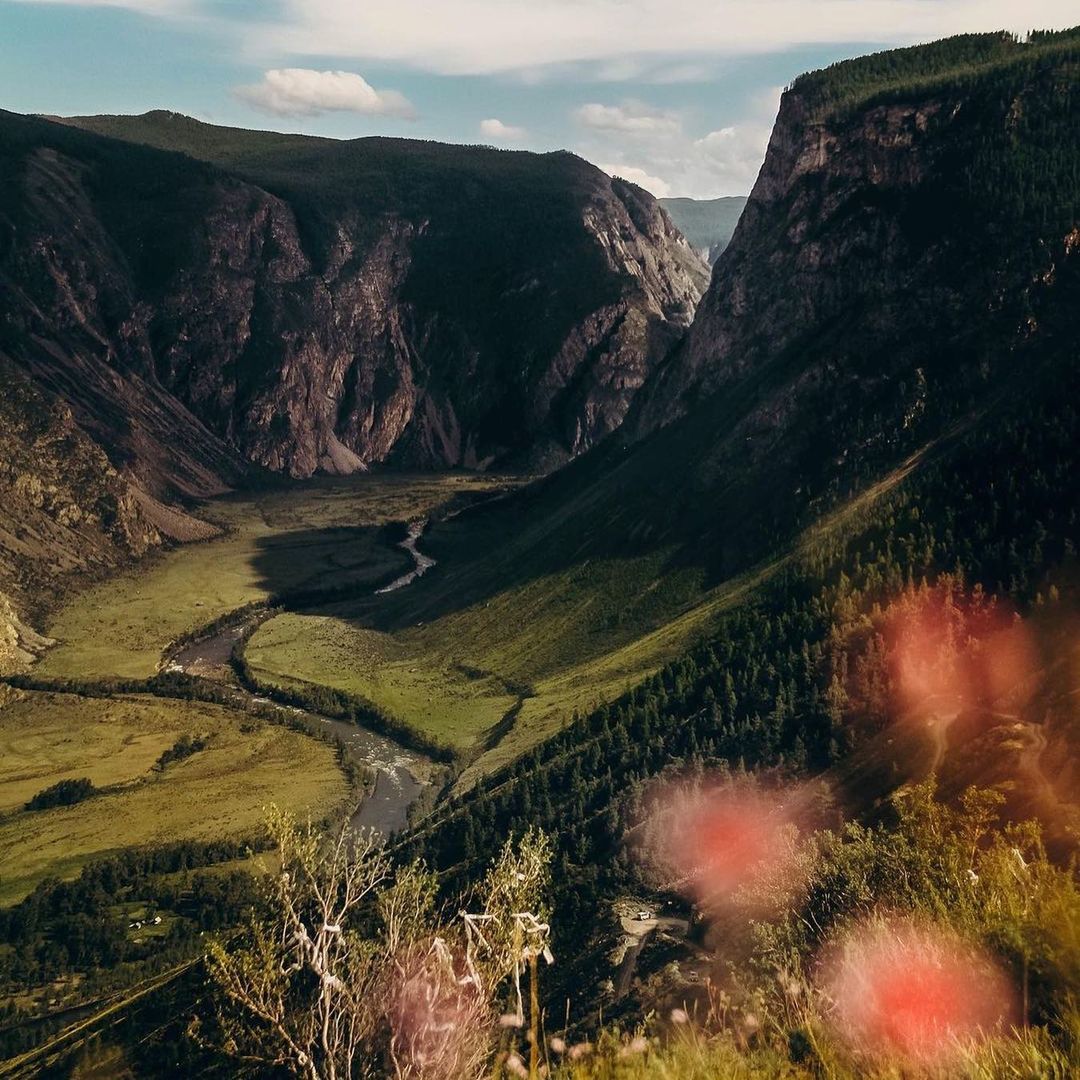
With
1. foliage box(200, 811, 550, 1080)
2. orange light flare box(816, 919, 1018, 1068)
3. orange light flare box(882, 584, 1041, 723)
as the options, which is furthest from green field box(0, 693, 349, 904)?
orange light flare box(816, 919, 1018, 1068)

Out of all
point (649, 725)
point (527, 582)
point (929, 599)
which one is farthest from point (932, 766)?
point (527, 582)

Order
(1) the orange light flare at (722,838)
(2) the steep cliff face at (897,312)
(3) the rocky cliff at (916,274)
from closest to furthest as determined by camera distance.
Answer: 1. (1) the orange light flare at (722,838)
2. (2) the steep cliff face at (897,312)
3. (3) the rocky cliff at (916,274)

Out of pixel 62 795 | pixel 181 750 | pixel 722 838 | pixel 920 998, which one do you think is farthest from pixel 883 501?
pixel 920 998

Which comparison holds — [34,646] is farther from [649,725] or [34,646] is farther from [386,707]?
[649,725]

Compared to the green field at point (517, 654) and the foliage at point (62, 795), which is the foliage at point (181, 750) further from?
the green field at point (517, 654)

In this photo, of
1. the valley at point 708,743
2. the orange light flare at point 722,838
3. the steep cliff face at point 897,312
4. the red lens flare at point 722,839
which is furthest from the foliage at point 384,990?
the steep cliff face at point 897,312
